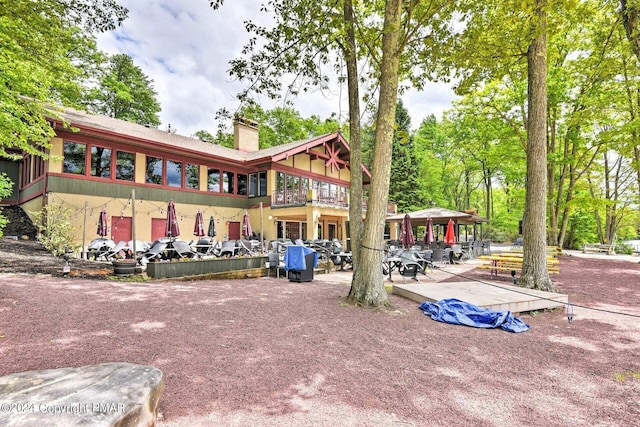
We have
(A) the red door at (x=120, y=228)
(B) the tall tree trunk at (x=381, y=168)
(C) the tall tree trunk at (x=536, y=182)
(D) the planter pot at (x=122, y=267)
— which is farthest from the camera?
(A) the red door at (x=120, y=228)

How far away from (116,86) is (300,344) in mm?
22205

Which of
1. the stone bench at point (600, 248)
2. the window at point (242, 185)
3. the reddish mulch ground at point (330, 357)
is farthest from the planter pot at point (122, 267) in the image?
the stone bench at point (600, 248)

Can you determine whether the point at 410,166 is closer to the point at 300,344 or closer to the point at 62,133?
the point at 62,133

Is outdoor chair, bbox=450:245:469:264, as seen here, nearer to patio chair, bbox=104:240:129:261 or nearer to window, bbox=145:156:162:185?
patio chair, bbox=104:240:129:261

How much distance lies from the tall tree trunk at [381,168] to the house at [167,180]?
606cm

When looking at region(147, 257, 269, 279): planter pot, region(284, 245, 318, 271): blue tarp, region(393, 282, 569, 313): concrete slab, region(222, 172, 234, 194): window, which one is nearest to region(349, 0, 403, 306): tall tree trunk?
region(393, 282, 569, 313): concrete slab

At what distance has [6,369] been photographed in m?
2.90

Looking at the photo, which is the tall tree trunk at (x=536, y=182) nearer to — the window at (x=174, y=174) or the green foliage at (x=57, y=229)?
the green foliage at (x=57, y=229)

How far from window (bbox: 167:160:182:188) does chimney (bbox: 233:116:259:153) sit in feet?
21.2

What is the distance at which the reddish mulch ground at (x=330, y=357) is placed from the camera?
2.59 meters

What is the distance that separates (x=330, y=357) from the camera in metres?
3.61

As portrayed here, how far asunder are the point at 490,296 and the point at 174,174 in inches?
602

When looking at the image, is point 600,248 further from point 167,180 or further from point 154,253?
point 167,180

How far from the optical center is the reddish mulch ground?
2590 millimetres
